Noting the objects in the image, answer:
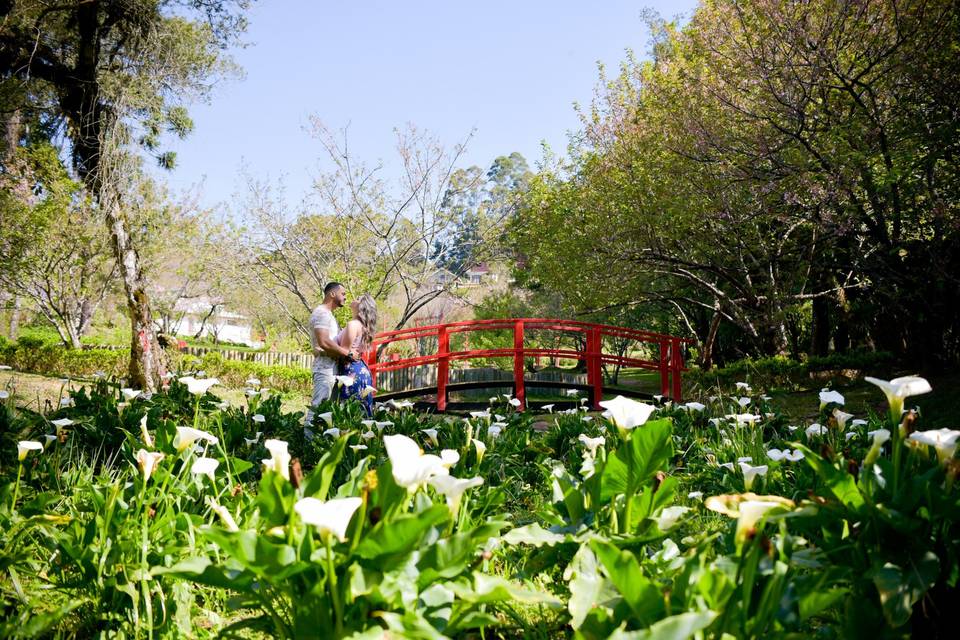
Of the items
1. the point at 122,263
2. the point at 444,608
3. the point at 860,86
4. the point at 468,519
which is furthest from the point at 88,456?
the point at 860,86

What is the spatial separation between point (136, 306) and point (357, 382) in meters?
4.94

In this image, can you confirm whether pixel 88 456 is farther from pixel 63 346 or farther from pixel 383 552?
pixel 63 346

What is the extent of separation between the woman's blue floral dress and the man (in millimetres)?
112

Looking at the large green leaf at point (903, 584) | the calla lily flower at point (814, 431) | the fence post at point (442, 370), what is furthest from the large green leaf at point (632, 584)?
the fence post at point (442, 370)

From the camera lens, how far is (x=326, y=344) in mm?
5160

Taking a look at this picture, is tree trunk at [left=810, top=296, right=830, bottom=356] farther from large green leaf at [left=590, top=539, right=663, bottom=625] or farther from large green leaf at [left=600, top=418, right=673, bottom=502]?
A: large green leaf at [left=590, top=539, right=663, bottom=625]

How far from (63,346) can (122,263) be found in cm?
806

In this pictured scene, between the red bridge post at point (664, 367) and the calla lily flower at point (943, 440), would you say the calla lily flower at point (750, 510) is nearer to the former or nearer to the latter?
the calla lily flower at point (943, 440)

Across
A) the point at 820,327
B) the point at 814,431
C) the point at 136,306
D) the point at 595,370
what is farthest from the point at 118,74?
the point at 820,327

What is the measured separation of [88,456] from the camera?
3588mm

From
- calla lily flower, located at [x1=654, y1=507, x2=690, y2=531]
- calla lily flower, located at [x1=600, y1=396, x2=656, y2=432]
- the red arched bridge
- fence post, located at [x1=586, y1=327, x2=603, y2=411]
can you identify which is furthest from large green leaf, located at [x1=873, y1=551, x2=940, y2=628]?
fence post, located at [x1=586, y1=327, x2=603, y2=411]

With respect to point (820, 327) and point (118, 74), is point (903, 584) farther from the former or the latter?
point (820, 327)

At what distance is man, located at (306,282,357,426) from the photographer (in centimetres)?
516

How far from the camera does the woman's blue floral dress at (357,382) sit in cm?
520
